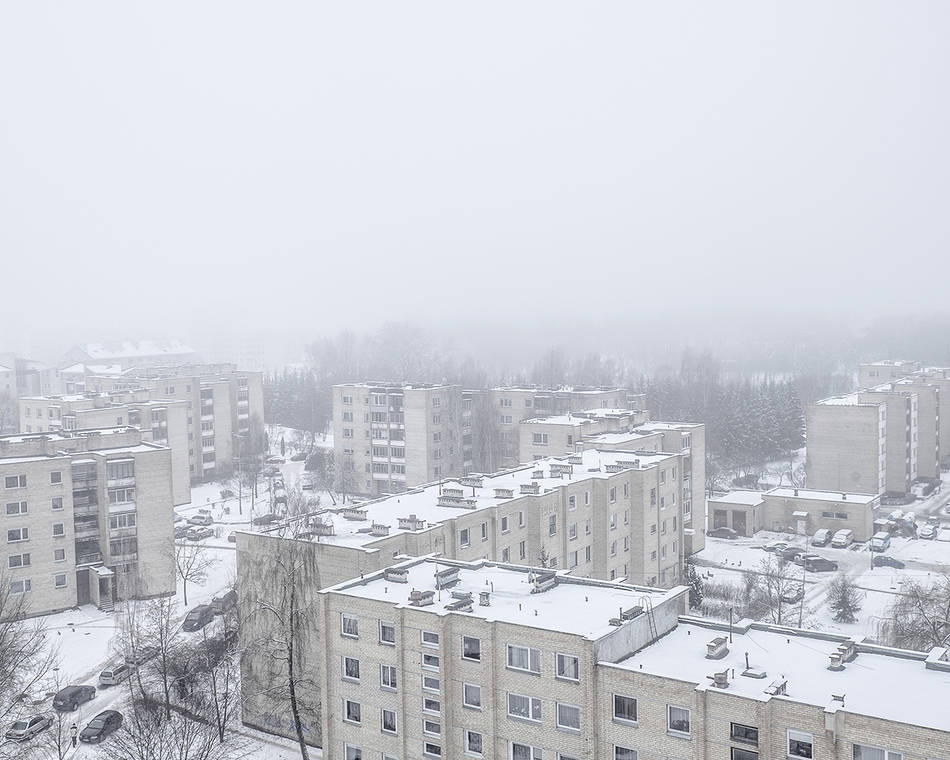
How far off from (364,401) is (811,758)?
210 ft

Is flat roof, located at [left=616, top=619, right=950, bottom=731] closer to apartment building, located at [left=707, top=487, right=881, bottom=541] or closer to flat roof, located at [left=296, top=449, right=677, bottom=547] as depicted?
flat roof, located at [left=296, top=449, right=677, bottom=547]

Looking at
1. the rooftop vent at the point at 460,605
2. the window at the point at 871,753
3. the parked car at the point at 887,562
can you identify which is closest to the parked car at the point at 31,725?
the rooftop vent at the point at 460,605

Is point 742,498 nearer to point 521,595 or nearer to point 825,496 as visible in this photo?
point 825,496

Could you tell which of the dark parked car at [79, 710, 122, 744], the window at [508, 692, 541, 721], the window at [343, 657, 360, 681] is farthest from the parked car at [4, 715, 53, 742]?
the window at [508, 692, 541, 721]

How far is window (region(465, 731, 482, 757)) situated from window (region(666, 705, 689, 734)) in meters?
5.58

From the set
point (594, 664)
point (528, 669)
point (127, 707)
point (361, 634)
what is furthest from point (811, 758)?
point (127, 707)

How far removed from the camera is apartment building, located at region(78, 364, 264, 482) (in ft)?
282

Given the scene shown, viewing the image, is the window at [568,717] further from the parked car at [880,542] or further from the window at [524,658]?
the parked car at [880,542]

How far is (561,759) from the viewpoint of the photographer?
22109mm

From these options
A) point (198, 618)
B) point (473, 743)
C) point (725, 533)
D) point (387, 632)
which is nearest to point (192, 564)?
point (198, 618)

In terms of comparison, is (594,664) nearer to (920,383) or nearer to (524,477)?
(524,477)

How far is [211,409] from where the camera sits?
8744 cm

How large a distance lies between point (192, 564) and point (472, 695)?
3388 cm

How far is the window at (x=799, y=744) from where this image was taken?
1877 centimetres
